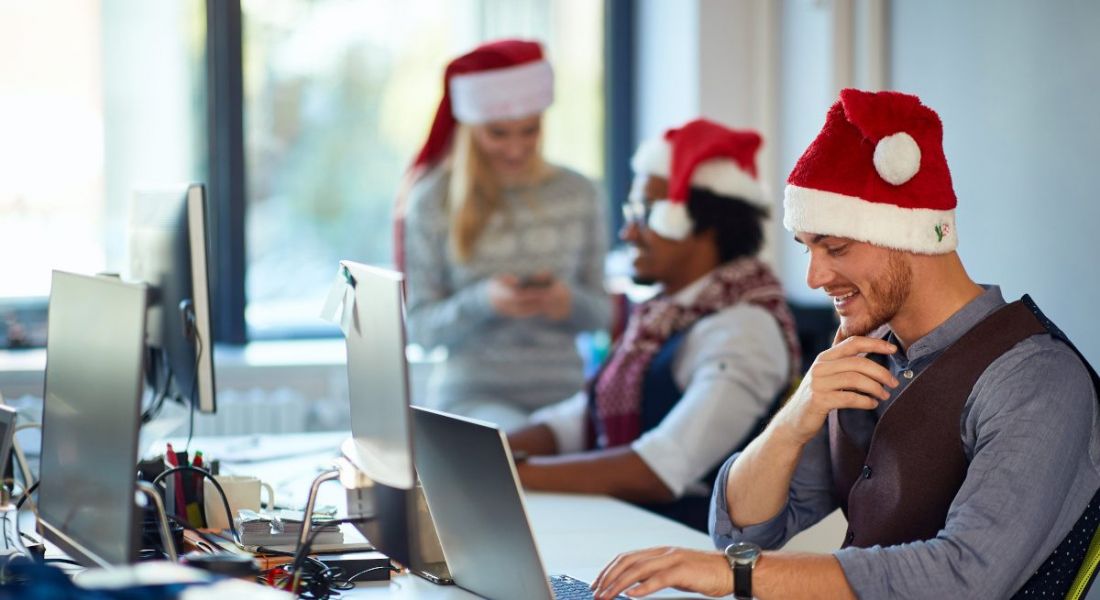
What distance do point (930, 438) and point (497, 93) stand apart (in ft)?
7.07

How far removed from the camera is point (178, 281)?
7.64 feet

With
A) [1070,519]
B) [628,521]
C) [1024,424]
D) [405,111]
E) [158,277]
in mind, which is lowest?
[628,521]

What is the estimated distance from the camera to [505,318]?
377cm

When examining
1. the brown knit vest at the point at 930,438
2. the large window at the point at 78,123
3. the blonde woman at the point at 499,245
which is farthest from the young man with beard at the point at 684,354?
the large window at the point at 78,123

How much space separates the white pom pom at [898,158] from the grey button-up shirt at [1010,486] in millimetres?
285

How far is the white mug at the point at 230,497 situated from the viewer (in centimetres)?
215

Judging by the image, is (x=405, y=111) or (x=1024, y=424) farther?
(x=405, y=111)

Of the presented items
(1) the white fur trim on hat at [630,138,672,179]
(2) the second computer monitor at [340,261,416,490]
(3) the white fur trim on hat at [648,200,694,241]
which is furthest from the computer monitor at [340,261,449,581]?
(1) the white fur trim on hat at [630,138,672,179]

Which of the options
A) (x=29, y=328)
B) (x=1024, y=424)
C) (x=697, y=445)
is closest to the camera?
(x=1024, y=424)

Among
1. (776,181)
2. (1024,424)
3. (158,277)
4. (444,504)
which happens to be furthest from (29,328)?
(1024,424)

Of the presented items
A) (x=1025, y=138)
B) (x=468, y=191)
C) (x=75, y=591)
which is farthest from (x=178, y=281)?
(x=1025, y=138)

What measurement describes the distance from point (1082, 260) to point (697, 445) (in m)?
0.90

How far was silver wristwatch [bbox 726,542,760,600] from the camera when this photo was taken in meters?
1.68

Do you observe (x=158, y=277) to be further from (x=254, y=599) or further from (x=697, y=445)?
(x=254, y=599)
